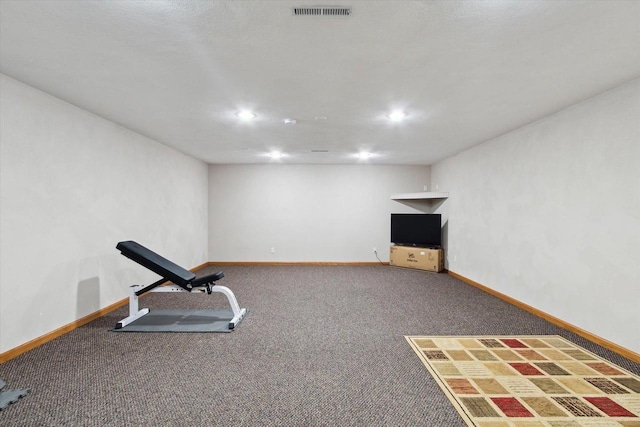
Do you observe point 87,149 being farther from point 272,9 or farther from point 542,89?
point 542,89

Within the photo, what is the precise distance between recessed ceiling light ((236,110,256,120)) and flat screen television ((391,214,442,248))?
14.8 feet

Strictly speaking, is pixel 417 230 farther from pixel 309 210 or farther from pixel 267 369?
pixel 267 369

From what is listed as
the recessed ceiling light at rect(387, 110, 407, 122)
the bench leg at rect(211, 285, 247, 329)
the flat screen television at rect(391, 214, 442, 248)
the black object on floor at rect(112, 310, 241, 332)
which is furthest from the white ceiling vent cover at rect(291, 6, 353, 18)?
the flat screen television at rect(391, 214, 442, 248)

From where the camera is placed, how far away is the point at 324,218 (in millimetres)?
7340

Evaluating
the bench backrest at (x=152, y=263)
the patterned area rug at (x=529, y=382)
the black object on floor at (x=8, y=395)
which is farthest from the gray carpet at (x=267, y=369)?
the bench backrest at (x=152, y=263)

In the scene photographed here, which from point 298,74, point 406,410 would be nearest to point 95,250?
point 298,74

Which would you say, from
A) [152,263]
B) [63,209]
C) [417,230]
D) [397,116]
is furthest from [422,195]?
[63,209]

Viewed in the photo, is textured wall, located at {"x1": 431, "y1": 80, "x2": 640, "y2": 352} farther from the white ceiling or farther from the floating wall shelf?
the floating wall shelf

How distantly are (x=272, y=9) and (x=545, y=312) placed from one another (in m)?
4.30

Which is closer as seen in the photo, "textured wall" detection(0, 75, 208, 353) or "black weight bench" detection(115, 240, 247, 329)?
"textured wall" detection(0, 75, 208, 353)

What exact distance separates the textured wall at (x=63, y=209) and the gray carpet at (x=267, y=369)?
1.26 ft

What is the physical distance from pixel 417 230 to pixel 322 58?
5.31 m

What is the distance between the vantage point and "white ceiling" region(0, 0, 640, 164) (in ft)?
5.74

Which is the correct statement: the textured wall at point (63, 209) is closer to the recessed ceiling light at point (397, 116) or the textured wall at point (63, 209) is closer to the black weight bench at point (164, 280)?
the black weight bench at point (164, 280)
